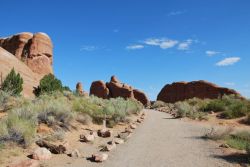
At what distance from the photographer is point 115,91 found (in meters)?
87.8

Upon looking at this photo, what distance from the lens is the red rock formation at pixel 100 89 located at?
87.1m

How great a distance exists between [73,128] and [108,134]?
6.52 feet

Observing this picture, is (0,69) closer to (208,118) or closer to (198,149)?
(208,118)

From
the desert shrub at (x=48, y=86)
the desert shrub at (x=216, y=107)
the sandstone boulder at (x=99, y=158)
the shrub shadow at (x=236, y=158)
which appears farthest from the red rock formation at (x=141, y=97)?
the sandstone boulder at (x=99, y=158)

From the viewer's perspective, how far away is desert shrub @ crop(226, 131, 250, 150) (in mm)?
10367

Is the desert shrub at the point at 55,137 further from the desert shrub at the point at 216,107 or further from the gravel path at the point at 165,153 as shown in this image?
the desert shrub at the point at 216,107

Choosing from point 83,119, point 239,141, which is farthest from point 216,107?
point 239,141

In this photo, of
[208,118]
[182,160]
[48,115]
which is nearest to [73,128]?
[48,115]

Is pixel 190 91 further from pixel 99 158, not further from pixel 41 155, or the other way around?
pixel 41 155

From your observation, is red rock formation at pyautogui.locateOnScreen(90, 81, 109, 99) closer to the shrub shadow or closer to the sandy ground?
the sandy ground

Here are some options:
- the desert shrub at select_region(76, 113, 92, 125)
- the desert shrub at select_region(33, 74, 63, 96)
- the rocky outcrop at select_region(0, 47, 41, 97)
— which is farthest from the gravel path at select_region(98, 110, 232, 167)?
the rocky outcrop at select_region(0, 47, 41, 97)

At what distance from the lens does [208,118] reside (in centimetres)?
2306

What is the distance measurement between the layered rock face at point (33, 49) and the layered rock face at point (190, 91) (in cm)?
3805

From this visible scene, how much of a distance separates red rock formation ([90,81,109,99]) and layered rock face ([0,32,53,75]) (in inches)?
1115
